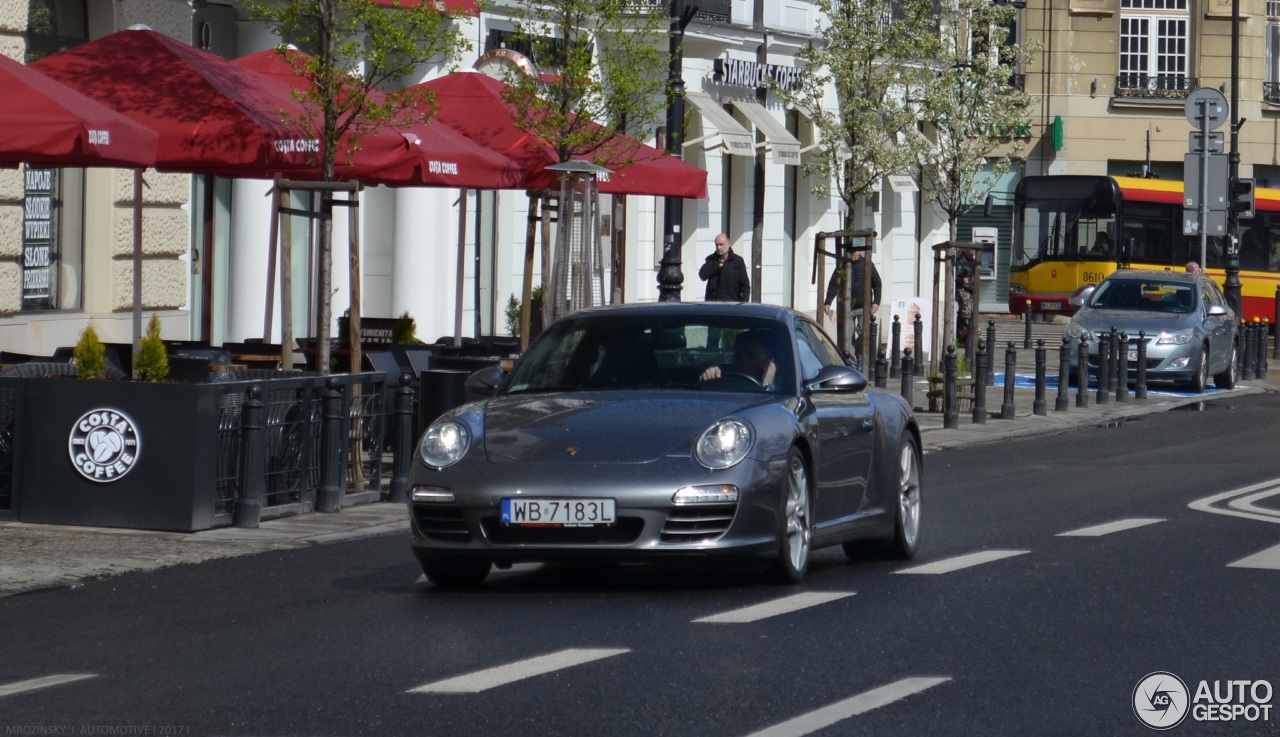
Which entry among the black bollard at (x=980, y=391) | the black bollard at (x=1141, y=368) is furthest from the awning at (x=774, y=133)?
the black bollard at (x=980, y=391)

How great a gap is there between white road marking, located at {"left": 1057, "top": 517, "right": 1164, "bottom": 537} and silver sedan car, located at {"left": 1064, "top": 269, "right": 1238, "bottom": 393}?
1558cm

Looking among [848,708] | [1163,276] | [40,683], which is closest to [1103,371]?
[1163,276]

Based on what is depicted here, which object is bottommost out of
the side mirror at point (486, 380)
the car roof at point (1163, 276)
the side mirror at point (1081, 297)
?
the side mirror at point (486, 380)

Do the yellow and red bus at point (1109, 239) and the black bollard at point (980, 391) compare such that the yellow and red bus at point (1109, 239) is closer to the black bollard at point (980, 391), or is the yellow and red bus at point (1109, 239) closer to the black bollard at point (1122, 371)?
the black bollard at point (1122, 371)

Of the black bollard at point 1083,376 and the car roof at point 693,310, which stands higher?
the car roof at point 693,310

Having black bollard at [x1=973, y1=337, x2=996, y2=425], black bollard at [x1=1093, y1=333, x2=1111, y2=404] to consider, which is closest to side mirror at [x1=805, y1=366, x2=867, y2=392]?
black bollard at [x1=973, y1=337, x2=996, y2=425]

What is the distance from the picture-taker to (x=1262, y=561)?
1150cm

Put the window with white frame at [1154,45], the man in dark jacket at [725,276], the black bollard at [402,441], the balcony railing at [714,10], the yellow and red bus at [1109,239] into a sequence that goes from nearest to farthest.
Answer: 1. the black bollard at [402,441]
2. the man in dark jacket at [725,276]
3. the balcony railing at [714,10]
4. the yellow and red bus at [1109,239]
5. the window with white frame at [1154,45]

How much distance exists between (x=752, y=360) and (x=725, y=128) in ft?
79.4

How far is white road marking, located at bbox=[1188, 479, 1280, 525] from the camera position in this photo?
558 inches

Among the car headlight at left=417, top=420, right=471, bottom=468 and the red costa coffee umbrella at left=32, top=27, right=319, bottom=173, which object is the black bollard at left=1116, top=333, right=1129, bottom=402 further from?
the car headlight at left=417, top=420, right=471, bottom=468

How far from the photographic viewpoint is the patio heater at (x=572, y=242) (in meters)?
18.5

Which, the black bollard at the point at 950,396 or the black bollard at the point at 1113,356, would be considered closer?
the black bollard at the point at 950,396

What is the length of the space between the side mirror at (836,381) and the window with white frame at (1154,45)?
54.1m
